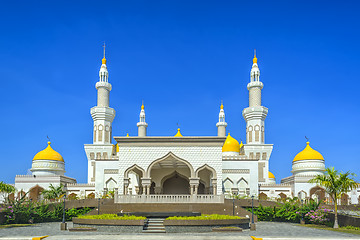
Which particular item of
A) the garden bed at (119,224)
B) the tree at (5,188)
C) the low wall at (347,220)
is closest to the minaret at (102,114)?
the tree at (5,188)

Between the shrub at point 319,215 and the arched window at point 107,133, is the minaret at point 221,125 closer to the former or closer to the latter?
the arched window at point 107,133

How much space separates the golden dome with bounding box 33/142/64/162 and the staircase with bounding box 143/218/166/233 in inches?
1285

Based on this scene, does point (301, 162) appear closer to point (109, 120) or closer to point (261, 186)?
point (261, 186)

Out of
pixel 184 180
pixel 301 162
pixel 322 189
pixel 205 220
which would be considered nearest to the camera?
pixel 205 220

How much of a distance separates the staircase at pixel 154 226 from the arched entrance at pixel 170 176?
41.3 ft

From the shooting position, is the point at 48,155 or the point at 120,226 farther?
the point at 48,155

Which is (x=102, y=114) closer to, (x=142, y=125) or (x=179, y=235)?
(x=142, y=125)

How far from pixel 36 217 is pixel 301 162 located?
33.8 m

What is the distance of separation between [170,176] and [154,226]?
2022 cm

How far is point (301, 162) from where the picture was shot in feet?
169

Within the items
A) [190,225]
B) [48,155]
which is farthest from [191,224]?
[48,155]

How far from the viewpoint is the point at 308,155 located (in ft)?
168

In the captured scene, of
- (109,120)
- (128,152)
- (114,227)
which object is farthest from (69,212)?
(109,120)

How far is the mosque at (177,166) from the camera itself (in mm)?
35281
